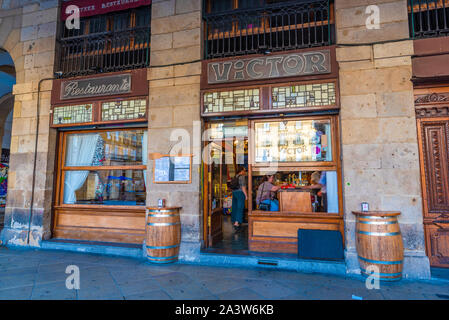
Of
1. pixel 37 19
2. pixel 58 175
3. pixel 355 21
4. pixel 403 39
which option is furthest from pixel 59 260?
pixel 403 39

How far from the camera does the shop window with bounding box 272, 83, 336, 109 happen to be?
188 inches

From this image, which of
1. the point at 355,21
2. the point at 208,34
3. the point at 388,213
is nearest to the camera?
the point at 388,213

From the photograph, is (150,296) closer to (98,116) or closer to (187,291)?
(187,291)

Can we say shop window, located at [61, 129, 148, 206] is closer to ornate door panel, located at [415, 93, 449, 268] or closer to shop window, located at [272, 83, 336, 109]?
shop window, located at [272, 83, 336, 109]

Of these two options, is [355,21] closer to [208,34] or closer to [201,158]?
[208,34]

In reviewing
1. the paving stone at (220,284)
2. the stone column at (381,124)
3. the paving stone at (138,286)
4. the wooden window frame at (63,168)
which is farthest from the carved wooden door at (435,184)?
the wooden window frame at (63,168)

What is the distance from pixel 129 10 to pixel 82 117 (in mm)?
2854

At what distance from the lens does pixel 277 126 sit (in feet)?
17.3

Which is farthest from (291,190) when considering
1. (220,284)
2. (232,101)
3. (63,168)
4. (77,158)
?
(63,168)

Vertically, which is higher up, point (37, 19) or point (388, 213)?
point (37, 19)

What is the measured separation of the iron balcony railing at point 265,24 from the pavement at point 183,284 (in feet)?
13.3

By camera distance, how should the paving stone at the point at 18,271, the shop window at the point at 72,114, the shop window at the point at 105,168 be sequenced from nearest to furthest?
the paving stone at the point at 18,271
the shop window at the point at 105,168
the shop window at the point at 72,114

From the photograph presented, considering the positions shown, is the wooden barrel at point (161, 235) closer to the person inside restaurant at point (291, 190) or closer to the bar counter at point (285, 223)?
the bar counter at point (285, 223)

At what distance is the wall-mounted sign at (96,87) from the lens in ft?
19.1
